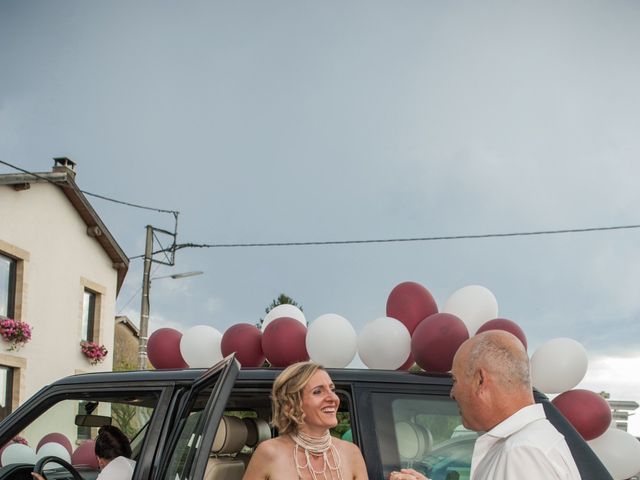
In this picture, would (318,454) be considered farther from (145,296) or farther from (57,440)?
(145,296)

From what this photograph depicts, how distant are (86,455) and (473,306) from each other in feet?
8.59

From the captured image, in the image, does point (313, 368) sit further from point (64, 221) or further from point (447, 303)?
point (64, 221)

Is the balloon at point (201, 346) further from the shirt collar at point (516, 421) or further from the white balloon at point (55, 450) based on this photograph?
the shirt collar at point (516, 421)

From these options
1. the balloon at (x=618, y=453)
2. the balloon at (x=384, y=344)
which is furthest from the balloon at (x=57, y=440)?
the balloon at (x=618, y=453)

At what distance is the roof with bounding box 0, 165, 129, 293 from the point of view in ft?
66.1

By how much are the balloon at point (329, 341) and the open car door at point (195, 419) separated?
1323mm

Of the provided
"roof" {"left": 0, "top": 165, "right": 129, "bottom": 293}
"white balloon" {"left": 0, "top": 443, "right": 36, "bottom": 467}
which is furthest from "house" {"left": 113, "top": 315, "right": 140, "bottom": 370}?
"white balloon" {"left": 0, "top": 443, "right": 36, "bottom": 467}

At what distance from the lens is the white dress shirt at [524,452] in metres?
1.90

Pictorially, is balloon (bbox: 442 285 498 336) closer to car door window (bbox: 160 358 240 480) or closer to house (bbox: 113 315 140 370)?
car door window (bbox: 160 358 240 480)

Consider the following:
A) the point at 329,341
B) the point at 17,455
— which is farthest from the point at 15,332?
the point at 329,341

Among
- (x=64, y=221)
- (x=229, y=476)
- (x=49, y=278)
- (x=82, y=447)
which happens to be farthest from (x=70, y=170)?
(x=229, y=476)

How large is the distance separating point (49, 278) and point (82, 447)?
1707cm

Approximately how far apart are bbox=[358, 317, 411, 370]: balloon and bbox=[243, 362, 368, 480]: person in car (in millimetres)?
1469

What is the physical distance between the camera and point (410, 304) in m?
5.26
